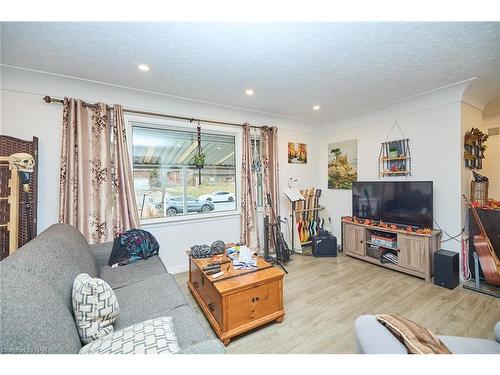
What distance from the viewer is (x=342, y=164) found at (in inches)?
159

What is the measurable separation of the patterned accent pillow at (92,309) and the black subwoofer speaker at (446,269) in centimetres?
327

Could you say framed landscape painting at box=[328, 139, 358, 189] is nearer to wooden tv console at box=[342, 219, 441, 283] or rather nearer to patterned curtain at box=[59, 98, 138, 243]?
wooden tv console at box=[342, 219, 441, 283]

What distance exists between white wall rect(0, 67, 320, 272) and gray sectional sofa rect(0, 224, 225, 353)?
35.2 inches

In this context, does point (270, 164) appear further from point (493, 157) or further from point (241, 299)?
point (493, 157)

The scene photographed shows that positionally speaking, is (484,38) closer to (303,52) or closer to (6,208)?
(303,52)

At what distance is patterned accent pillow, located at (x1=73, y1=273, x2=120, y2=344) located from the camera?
1.02 m

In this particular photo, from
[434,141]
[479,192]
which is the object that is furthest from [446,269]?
[434,141]

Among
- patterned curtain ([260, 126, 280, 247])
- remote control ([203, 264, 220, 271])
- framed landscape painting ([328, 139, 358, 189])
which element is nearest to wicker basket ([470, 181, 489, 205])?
framed landscape painting ([328, 139, 358, 189])

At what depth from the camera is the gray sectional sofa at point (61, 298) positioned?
0.72m

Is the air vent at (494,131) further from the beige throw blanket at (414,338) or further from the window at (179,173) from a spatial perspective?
the beige throw blanket at (414,338)

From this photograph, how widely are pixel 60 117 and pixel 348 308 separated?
12.1 feet

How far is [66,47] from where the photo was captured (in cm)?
179

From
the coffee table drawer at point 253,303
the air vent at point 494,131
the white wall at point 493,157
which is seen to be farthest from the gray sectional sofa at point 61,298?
the air vent at point 494,131

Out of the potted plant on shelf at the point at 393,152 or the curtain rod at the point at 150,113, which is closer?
the curtain rod at the point at 150,113
